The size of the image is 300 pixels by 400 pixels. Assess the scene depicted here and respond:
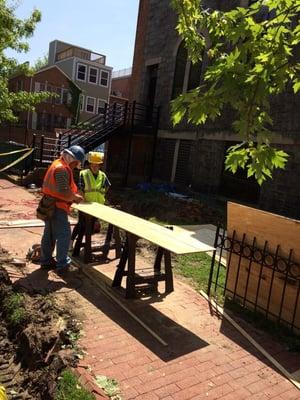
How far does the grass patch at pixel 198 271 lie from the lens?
20.9 ft

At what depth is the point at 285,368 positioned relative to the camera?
172 inches

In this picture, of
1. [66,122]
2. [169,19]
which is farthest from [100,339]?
[66,122]

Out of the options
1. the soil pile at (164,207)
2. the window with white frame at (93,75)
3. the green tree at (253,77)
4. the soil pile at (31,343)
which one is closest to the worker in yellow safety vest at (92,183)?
the soil pile at (31,343)

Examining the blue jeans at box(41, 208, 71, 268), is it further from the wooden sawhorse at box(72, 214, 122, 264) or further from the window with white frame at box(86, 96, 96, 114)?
the window with white frame at box(86, 96, 96, 114)

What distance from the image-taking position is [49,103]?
40875mm

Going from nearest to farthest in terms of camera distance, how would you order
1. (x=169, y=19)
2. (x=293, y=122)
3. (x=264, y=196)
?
(x=293, y=122) → (x=264, y=196) → (x=169, y=19)

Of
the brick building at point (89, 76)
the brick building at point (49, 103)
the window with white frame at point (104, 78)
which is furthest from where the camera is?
the window with white frame at point (104, 78)

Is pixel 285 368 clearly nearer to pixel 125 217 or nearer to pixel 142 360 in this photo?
pixel 142 360

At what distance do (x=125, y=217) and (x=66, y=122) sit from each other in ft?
123

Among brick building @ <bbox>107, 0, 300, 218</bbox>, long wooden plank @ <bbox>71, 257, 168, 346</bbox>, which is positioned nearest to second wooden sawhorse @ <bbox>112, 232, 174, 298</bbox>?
long wooden plank @ <bbox>71, 257, 168, 346</bbox>

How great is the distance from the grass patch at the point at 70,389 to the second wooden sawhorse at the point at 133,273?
6.55 feet

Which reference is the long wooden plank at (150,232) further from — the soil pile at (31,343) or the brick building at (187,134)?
the brick building at (187,134)

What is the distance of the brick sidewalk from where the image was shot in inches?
151

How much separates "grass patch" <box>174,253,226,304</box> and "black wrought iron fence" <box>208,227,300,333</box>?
202 millimetres
